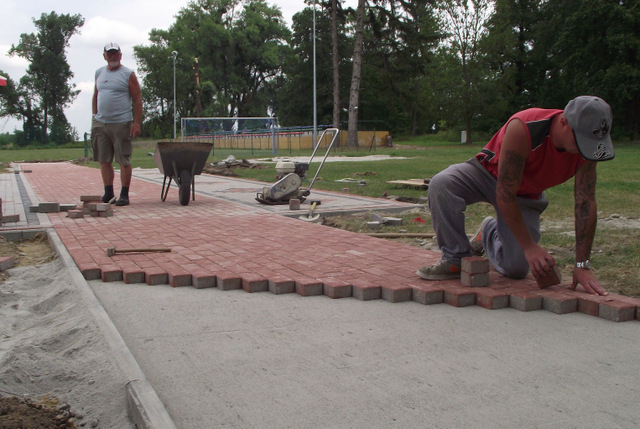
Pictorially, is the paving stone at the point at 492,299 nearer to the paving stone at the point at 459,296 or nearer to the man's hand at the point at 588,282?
the paving stone at the point at 459,296

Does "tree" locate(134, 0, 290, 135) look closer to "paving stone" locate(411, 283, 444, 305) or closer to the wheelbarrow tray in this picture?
the wheelbarrow tray

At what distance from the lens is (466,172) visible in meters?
3.60

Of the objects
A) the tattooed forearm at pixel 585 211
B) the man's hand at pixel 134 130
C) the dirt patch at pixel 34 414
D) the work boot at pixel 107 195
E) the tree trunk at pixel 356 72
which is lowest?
the dirt patch at pixel 34 414

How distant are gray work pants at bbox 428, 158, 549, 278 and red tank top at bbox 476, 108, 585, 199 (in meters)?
0.14

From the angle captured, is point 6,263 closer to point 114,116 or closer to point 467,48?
point 114,116

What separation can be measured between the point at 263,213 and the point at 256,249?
221cm

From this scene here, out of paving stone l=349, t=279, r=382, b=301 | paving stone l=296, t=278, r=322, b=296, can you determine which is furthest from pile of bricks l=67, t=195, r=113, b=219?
paving stone l=349, t=279, r=382, b=301

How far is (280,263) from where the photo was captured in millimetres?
4141

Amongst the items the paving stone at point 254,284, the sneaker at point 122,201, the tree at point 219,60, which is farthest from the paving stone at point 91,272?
the tree at point 219,60

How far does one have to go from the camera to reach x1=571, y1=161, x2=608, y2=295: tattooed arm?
10.6 ft

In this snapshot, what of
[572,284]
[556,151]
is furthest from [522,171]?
[572,284]

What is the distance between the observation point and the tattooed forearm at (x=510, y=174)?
3.10 metres

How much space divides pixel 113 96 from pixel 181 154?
44.0 inches

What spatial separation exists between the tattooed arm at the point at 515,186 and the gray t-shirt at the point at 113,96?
222 inches
